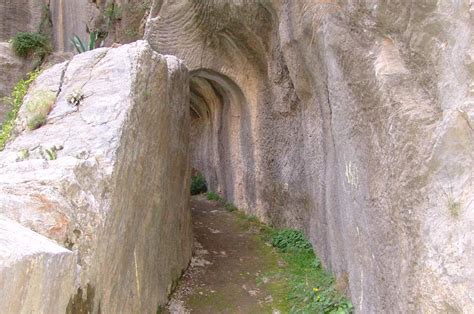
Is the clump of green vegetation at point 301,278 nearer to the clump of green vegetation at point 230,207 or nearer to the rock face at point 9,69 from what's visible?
the clump of green vegetation at point 230,207

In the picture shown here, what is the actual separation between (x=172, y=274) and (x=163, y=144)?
165cm

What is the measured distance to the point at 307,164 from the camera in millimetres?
6516

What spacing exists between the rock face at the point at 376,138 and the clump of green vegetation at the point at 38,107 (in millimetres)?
2728

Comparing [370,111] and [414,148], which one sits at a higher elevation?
[370,111]

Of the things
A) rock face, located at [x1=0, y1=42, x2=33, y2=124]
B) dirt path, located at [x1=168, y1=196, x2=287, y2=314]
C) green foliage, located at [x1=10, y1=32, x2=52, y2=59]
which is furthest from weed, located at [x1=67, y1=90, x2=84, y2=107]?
green foliage, located at [x1=10, y1=32, x2=52, y2=59]

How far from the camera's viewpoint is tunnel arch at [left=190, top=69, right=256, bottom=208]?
29.7 feet

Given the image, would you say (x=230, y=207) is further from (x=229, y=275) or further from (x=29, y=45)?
(x=29, y=45)

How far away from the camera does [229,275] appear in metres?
6.22

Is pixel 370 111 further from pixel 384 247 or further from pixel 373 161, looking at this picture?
pixel 384 247

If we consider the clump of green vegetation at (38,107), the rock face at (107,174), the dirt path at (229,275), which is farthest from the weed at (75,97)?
the dirt path at (229,275)

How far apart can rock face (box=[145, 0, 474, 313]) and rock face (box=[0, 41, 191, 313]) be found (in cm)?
184

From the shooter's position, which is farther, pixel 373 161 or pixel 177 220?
pixel 177 220

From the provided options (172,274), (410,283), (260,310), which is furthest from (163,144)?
(410,283)

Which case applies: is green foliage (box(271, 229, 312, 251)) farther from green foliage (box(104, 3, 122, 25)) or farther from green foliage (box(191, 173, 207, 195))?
green foliage (box(104, 3, 122, 25))
